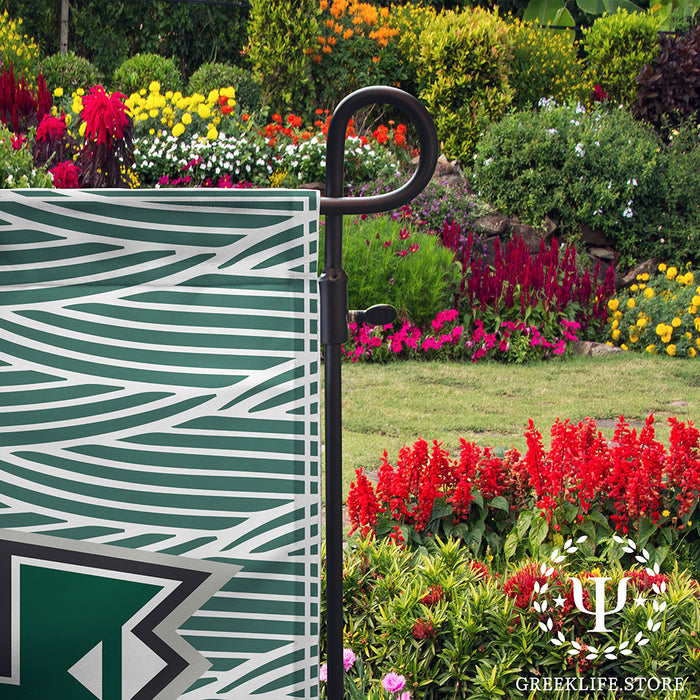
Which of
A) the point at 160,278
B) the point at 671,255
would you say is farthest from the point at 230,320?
the point at 671,255

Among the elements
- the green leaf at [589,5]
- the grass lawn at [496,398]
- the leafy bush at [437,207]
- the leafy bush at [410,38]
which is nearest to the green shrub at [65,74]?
the leafy bush at [410,38]

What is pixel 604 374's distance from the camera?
19.8 feet

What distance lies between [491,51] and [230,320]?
1062 cm

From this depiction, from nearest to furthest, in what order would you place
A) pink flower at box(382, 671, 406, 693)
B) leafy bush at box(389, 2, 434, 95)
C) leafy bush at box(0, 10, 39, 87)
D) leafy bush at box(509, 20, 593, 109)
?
pink flower at box(382, 671, 406, 693) < leafy bush at box(0, 10, 39, 87) < leafy bush at box(389, 2, 434, 95) < leafy bush at box(509, 20, 593, 109)

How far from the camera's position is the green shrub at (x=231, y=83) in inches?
462

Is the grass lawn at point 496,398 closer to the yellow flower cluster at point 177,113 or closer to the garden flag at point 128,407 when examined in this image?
the garden flag at point 128,407

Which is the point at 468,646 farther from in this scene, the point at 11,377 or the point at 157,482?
the point at 11,377

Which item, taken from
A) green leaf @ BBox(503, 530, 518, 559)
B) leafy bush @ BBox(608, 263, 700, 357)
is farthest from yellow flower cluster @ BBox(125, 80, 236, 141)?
green leaf @ BBox(503, 530, 518, 559)

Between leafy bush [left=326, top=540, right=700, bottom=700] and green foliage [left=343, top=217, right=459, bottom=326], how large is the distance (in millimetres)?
4266

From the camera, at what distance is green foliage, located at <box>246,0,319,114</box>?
35.0ft

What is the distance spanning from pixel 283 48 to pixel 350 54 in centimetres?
154

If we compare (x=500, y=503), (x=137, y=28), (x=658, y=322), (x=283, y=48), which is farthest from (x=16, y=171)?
(x=137, y=28)

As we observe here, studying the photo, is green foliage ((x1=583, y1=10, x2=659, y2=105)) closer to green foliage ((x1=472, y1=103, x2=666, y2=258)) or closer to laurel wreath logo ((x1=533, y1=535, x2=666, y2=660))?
green foliage ((x1=472, y1=103, x2=666, y2=258))

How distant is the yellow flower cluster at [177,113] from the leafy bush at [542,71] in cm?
473
